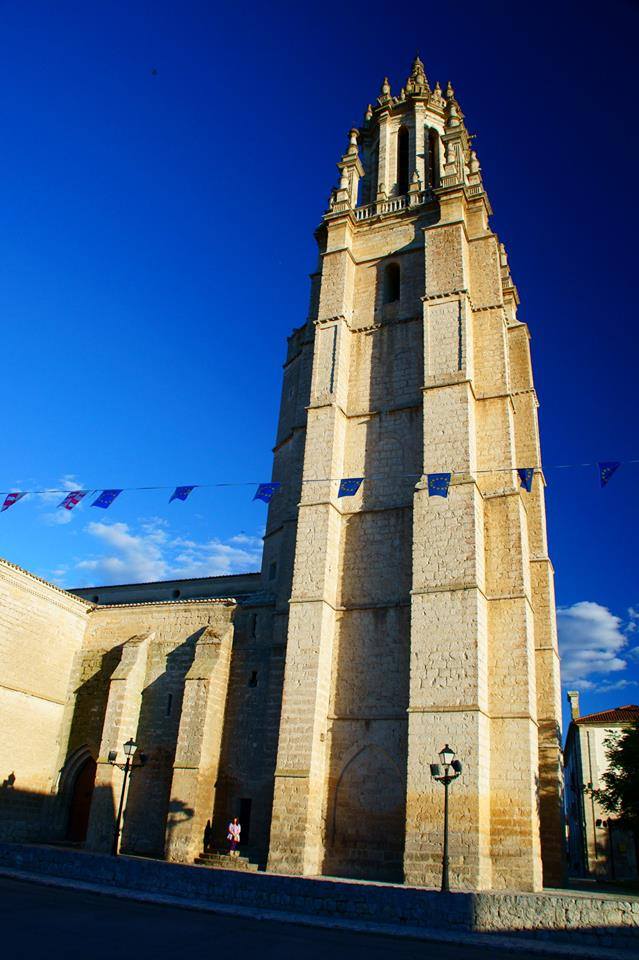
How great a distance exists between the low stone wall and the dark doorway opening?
252 inches

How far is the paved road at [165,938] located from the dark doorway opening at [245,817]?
7.72m

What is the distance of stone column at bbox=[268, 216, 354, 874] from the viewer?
638 inches

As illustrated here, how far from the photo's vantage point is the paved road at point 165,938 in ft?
23.8

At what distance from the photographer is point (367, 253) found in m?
24.2

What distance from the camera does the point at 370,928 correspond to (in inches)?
360

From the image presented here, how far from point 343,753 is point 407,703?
2.03m

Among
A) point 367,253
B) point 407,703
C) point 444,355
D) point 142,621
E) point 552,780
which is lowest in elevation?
point 552,780

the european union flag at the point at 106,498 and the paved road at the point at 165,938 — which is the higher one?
the european union flag at the point at 106,498

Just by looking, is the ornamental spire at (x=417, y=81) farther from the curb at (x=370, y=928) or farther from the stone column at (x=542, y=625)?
the curb at (x=370, y=928)

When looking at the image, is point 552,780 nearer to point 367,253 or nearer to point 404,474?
point 404,474

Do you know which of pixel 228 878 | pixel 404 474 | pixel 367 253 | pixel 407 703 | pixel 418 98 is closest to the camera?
pixel 228 878

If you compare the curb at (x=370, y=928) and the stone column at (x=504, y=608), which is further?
the stone column at (x=504, y=608)

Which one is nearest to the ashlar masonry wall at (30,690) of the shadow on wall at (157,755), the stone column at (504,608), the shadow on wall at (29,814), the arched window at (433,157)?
the shadow on wall at (29,814)

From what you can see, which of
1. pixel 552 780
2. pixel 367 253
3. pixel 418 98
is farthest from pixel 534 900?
pixel 418 98
